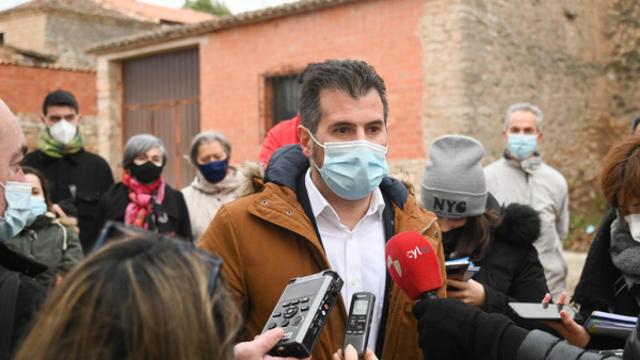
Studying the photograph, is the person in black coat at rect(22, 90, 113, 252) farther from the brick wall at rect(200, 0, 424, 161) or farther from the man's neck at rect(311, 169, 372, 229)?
the brick wall at rect(200, 0, 424, 161)

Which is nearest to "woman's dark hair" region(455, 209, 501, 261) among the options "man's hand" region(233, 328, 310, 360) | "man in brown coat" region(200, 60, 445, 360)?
"man in brown coat" region(200, 60, 445, 360)

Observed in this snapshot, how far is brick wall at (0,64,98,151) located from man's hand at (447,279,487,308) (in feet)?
52.1

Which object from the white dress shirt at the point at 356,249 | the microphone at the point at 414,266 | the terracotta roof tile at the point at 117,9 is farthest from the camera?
the terracotta roof tile at the point at 117,9

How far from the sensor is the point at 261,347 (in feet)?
5.50

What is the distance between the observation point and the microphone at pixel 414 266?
2045mm

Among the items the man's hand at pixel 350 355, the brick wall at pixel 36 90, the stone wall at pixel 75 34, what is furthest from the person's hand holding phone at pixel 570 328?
the stone wall at pixel 75 34

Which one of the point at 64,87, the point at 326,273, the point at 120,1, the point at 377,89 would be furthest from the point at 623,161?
the point at 120,1

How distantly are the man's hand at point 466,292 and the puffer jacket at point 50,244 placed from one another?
234 cm

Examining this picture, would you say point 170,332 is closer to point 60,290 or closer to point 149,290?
point 149,290

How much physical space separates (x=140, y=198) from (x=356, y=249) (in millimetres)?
3102

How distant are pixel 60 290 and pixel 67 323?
8cm

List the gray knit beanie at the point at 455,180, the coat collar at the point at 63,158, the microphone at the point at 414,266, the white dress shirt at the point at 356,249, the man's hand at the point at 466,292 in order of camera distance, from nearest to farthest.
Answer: the microphone at the point at 414,266 < the white dress shirt at the point at 356,249 < the man's hand at the point at 466,292 < the gray knit beanie at the point at 455,180 < the coat collar at the point at 63,158

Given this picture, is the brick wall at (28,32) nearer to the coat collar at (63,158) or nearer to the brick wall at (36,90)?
the brick wall at (36,90)

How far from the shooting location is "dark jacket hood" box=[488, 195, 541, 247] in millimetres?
3033
